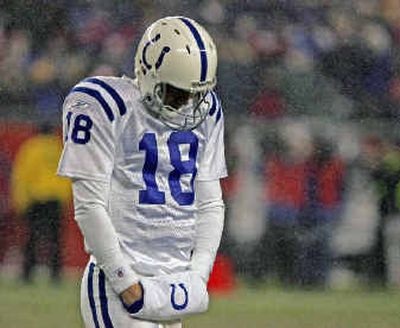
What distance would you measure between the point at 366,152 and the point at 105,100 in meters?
2.17

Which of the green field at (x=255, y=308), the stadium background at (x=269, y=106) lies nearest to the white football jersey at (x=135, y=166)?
the green field at (x=255, y=308)

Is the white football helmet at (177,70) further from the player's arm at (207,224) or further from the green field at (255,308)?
the green field at (255,308)

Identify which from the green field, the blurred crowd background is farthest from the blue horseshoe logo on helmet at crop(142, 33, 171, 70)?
the blurred crowd background

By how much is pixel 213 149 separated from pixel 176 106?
16 cm

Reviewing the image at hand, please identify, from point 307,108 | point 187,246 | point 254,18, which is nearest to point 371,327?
point 307,108

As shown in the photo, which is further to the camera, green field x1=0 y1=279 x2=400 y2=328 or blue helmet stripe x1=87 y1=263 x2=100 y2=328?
green field x1=0 y1=279 x2=400 y2=328

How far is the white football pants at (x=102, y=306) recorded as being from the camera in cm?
230

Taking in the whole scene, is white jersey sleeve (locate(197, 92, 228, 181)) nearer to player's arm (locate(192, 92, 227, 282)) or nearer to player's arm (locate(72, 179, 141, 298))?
player's arm (locate(192, 92, 227, 282))

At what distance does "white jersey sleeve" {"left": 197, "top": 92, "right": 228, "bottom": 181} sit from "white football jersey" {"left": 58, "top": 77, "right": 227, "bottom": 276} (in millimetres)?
54

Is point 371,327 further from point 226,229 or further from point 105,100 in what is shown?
point 105,100

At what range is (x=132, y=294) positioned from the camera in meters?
2.26

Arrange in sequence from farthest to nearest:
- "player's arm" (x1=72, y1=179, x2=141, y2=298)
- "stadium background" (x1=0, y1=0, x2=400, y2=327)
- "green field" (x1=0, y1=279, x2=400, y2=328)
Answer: "stadium background" (x1=0, y1=0, x2=400, y2=327)
"green field" (x1=0, y1=279, x2=400, y2=328)
"player's arm" (x1=72, y1=179, x2=141, y2=298)

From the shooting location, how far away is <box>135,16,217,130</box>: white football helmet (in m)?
2.33

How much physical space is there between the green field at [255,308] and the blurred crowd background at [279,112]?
7 centimetres
